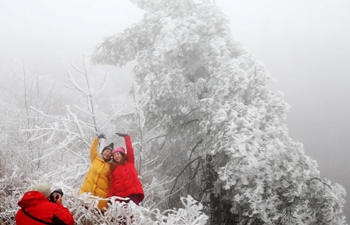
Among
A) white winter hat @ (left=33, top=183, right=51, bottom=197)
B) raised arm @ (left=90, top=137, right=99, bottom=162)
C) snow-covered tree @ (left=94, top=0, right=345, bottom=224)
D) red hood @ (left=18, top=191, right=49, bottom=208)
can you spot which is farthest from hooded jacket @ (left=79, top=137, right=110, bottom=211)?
snow-covered tree @ (left=94, top=0, right=345, bottom=224)

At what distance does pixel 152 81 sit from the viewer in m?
7.58

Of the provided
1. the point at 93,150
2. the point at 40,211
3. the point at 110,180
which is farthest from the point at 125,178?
the point at 40,211

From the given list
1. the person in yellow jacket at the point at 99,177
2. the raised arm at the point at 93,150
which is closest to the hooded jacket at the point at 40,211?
the person in yellow jacket at the point at 99,177

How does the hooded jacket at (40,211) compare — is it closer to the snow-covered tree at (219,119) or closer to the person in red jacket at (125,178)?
the person in red jacket at (125,178)

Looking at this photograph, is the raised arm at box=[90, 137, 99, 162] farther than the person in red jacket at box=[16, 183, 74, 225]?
Yes

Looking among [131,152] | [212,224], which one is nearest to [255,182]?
Answer: [212,224]

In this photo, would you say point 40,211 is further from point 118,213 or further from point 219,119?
point 219,119

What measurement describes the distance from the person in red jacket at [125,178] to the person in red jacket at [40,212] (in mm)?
990

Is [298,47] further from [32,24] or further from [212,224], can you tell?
[212,224]

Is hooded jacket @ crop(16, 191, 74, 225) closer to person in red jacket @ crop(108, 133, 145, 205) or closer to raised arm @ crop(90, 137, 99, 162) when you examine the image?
person in red jacket @ crop(108, 133, 145, 205)

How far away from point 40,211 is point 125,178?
1.24 m

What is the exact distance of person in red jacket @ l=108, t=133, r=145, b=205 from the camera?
4.02 m

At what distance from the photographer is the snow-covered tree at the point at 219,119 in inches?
233

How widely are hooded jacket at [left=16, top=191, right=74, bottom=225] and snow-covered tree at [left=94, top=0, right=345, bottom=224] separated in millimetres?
2142
